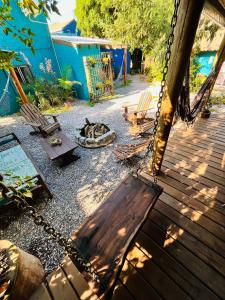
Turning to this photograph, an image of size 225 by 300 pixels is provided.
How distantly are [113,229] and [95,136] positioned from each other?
367cm

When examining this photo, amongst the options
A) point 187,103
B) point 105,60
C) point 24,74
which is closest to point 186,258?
point 187,103

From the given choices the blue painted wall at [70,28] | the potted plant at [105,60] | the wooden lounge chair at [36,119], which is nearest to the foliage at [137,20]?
the potted plant at [105,60]

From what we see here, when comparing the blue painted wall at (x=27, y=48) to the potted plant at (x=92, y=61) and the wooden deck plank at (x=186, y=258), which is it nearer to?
the potted plant at (x=92, y=61)

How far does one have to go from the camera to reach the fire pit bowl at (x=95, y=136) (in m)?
4.70

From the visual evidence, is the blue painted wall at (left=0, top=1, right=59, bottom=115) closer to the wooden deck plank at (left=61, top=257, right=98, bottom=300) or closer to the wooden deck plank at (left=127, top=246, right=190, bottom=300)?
the wooden deck plank at (left=61, top=257, right=98, bottom=300)

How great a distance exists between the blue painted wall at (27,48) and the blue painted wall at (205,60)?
8549 millimetres

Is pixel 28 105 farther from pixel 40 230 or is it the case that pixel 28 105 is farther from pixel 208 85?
pixel 208 85

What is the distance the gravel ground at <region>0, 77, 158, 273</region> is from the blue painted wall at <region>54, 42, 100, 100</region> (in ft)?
10.7

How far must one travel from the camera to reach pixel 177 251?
66.5 inches

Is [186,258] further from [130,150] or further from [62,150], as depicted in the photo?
[62,150]

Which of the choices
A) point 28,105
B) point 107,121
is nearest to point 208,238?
point 107,121

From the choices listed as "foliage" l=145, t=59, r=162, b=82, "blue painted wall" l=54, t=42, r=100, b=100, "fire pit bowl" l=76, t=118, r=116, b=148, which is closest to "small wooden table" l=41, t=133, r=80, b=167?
"fire pit bowl" l=76, t=118, r=116, b=148

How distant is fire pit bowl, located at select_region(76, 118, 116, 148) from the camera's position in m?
4.70

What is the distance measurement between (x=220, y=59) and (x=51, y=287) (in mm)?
5325
